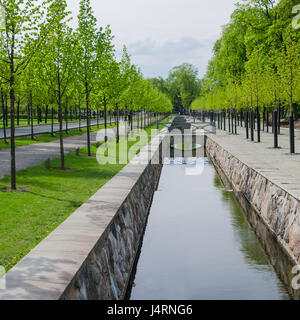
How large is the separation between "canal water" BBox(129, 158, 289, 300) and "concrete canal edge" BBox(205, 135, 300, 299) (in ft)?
0.91

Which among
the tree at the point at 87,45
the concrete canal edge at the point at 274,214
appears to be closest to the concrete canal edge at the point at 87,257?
the concrete canal edge at the point at 274,214

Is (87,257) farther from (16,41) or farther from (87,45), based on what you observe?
(87,45)

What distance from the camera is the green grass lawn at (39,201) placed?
8422 mm

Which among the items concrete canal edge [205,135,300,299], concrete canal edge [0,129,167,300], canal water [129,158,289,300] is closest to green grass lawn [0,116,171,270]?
concrete canal edge [0,129,167,300]

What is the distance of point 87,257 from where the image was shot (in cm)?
641

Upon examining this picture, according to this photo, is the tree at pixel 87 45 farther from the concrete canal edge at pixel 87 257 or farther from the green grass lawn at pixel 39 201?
the concrete canal edge at pixel 87 257

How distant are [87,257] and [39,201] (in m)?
6.06

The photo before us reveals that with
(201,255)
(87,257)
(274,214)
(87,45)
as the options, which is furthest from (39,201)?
(87,45)

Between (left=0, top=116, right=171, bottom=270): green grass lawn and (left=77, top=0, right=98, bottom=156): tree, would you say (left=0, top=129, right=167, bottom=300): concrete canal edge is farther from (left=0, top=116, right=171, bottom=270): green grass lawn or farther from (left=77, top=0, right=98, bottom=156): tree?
(left=77, top=0, right=98, bottom=156): tree

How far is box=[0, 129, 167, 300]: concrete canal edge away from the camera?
5.39 metres

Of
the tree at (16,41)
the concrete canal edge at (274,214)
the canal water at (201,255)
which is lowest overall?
the canal water at (201,255)

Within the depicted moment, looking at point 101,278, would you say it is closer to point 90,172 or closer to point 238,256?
point 238,256

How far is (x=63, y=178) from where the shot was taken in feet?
53.4

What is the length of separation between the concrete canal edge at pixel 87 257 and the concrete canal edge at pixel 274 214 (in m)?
3.49
